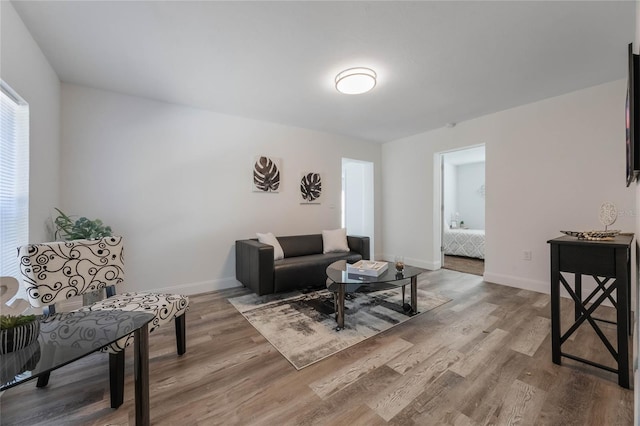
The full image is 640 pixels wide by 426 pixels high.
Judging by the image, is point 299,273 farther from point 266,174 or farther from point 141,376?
→ point 141,376

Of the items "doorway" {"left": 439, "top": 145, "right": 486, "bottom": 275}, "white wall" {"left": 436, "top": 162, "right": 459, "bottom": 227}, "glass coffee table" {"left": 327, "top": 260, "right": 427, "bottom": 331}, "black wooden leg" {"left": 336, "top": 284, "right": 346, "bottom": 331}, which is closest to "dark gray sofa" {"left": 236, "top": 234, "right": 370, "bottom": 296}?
"glass coffee table" {"left": 327, "top": 260, "right": 427, "bottom": 331}

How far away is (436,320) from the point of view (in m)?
2.44

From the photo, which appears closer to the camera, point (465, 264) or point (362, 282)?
point (362, 282)

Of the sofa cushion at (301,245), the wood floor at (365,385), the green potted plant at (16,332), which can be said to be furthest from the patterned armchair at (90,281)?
the sofa cushion at (301,245)

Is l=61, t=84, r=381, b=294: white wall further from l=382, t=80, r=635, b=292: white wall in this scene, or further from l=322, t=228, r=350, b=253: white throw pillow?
l=382, t=80, r=635, b=292: white wall

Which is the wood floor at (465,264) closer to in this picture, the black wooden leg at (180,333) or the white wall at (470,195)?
the white wall at (470,195)

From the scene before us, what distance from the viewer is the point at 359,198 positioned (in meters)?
5.69

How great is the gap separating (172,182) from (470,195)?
7.44 metres

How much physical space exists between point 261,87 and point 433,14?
70.4 inches

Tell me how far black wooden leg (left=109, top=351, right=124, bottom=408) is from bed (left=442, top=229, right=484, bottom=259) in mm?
5609

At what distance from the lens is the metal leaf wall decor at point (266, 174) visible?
12.5ft

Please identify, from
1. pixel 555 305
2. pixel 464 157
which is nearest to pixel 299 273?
pixel 555 305

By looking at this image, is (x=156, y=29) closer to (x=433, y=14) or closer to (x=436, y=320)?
(x=433, y=14)

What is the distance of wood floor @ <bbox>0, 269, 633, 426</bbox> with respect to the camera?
1.32 metres
